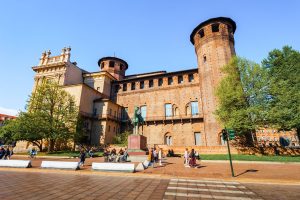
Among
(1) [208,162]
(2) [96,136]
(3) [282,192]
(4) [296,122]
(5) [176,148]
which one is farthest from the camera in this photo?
(2) [96,136]

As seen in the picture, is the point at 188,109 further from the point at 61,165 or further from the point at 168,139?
the point at 61,165

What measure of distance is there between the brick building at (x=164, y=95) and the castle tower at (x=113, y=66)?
476cm

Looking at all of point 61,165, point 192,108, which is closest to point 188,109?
point 192,108

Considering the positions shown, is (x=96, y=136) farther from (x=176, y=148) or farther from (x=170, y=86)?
(x=170, y=86)

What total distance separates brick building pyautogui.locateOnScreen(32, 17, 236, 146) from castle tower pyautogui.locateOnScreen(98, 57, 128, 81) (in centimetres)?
476

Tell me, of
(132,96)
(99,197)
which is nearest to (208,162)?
(99,197)

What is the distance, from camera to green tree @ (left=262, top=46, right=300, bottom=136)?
18.6 meters

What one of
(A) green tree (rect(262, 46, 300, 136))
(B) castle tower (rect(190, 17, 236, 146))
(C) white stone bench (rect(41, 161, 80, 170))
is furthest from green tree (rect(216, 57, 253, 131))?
(C) white stone bench (rect(41, 161, 80, 170))

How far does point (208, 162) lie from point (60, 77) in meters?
31.7

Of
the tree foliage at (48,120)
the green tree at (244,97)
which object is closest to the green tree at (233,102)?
the green tree at (244,97)

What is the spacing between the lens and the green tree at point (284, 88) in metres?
18.6

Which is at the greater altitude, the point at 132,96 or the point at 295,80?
the point at 132,96

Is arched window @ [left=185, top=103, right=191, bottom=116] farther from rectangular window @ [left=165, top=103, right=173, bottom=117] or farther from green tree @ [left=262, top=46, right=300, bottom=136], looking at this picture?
green tree @ [left=262, top=46, right=300, bottom=136]

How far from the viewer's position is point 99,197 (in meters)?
5.52
